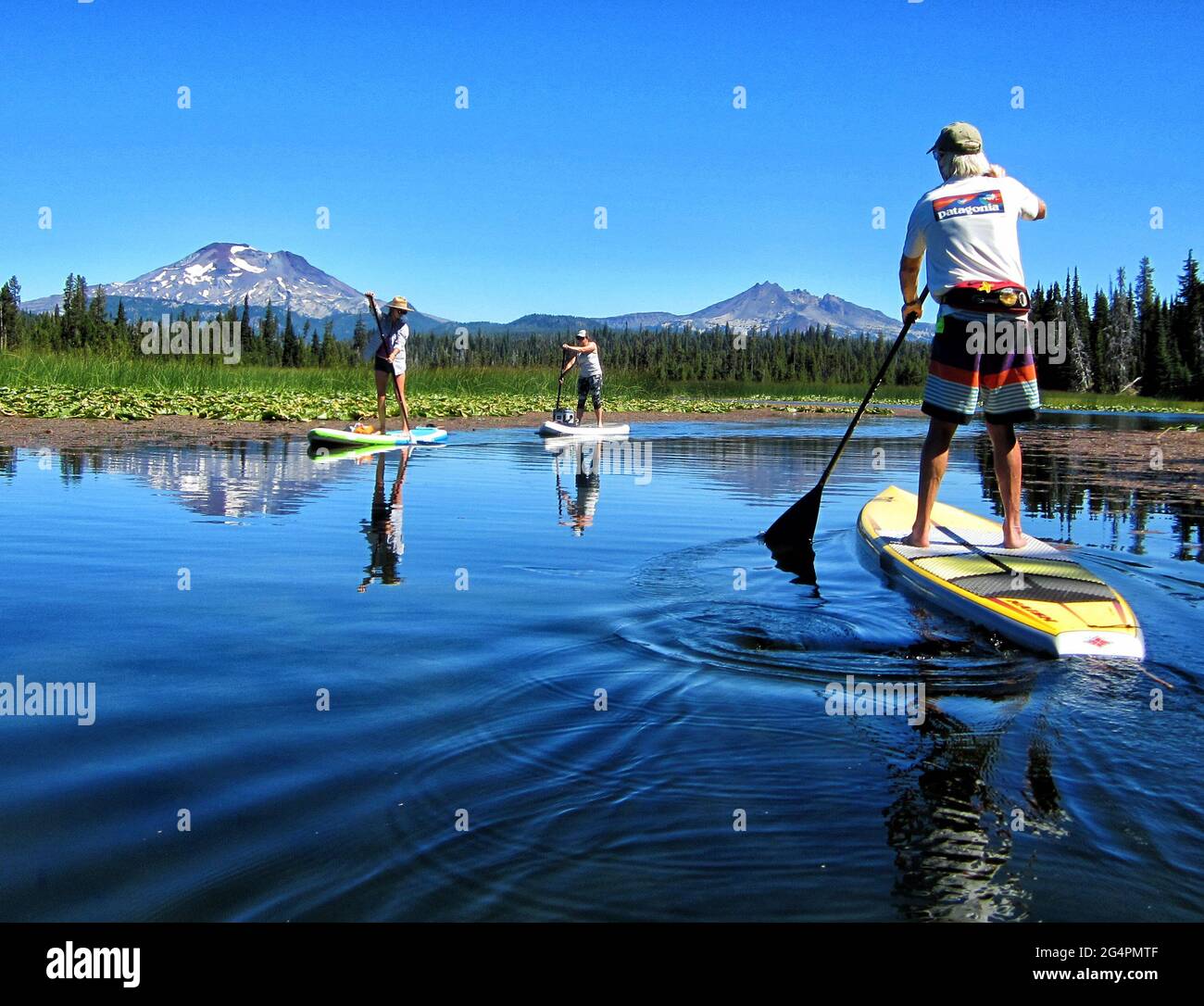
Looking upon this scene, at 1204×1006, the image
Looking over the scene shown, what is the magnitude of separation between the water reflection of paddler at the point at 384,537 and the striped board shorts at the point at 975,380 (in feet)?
11.2

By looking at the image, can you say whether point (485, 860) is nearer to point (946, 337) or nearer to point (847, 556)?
point (946, 337)

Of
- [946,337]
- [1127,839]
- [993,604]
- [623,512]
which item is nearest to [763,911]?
[1127,839]

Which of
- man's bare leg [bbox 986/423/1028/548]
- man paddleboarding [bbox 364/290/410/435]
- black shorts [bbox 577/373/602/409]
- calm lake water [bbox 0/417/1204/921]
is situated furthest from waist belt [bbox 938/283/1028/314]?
black shorts [bbox 577/373/602/409]

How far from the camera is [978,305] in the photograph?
6.34 m

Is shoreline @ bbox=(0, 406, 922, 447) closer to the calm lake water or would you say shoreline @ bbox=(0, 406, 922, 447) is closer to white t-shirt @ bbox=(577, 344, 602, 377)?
white t-shirt @ bbox=(577, 344, 602, 377)

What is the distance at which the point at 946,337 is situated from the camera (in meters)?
6.57

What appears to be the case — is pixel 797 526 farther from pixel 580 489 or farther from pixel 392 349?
pixel 392 349

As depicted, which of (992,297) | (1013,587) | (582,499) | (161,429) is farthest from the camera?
(161,429)

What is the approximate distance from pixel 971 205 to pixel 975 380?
102 centimetres

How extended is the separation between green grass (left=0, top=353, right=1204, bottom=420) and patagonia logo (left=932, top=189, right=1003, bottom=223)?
755 inches

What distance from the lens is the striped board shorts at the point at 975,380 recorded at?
6.35m

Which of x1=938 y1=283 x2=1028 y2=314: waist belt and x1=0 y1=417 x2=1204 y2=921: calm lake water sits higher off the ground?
x1=938 y1=283 x2=1028 y2=314: waist belt

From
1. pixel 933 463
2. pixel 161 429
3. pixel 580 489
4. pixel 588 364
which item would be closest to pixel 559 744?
pixel 933 463

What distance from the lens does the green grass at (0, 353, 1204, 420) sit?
23328mm
